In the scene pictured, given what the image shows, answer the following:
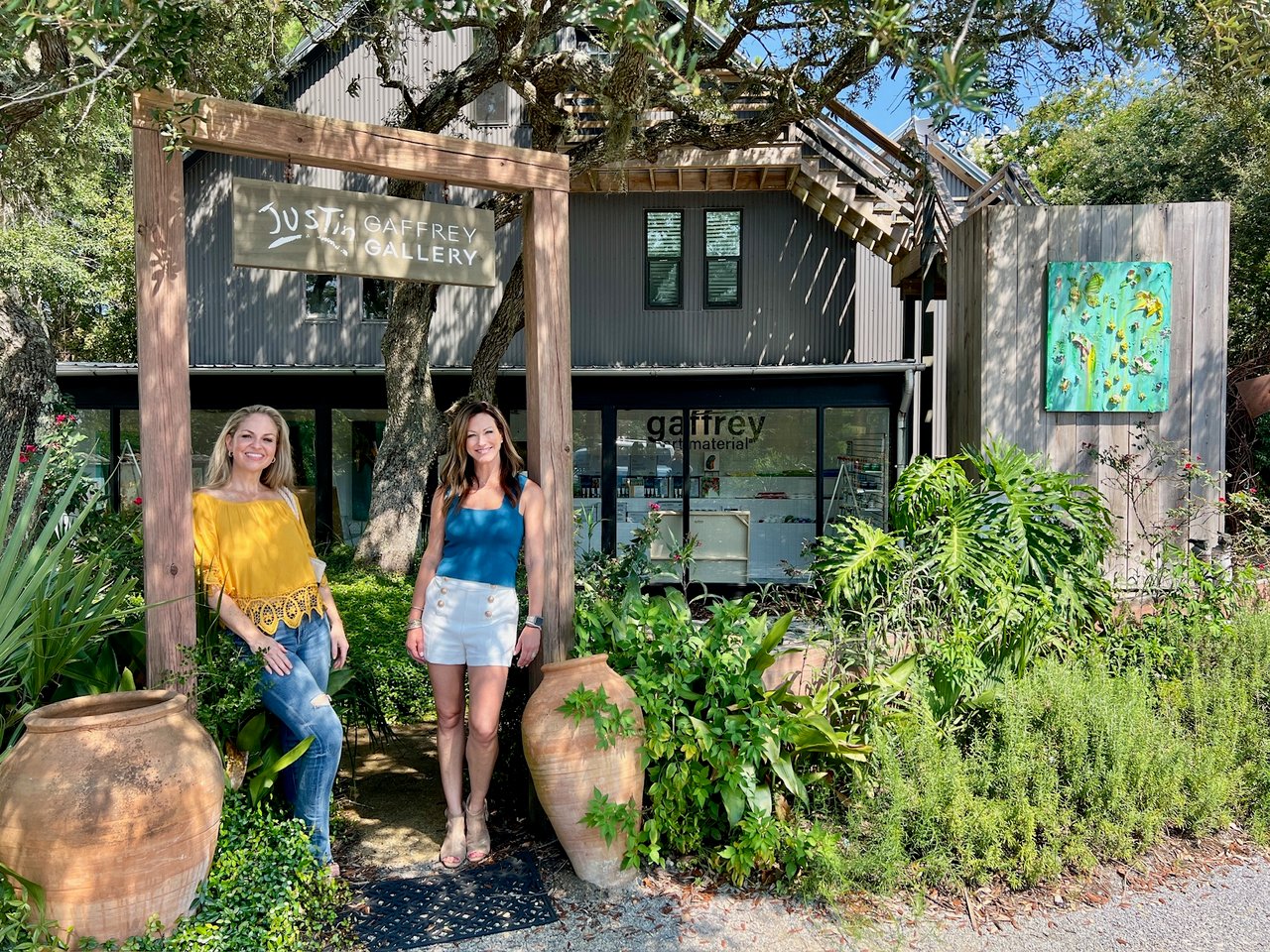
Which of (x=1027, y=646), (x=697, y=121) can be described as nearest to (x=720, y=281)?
(x=697, y=121)

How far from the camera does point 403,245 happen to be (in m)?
3.69

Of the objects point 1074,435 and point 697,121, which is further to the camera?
point 697,121

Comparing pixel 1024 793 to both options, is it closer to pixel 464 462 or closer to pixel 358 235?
pixel 464 462

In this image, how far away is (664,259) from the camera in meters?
12.9

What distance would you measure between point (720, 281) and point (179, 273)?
10.2 m

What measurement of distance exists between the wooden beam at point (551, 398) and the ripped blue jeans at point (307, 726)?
3.15ft

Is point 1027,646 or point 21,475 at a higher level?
point 21,475

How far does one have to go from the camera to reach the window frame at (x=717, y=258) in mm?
12781

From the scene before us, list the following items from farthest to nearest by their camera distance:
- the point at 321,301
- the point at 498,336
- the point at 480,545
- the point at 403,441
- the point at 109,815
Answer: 1. the point at 321,301
2. the point at 403,441
3. the point at 498,336
4. the point at 480,545
5. the point at 109,815

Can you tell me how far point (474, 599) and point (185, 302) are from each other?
4.96 feet

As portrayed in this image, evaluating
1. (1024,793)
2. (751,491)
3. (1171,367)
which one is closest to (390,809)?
(1024,793)

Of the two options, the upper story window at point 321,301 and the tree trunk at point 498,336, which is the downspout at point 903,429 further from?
the upper story window at point 321,301

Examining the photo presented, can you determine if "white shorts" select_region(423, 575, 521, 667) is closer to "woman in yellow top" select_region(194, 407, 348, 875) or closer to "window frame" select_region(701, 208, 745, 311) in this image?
"woman in yellow top" select_region(194, 407, 348, 875)

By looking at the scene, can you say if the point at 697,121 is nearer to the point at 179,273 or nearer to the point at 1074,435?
the point at 1074,435
